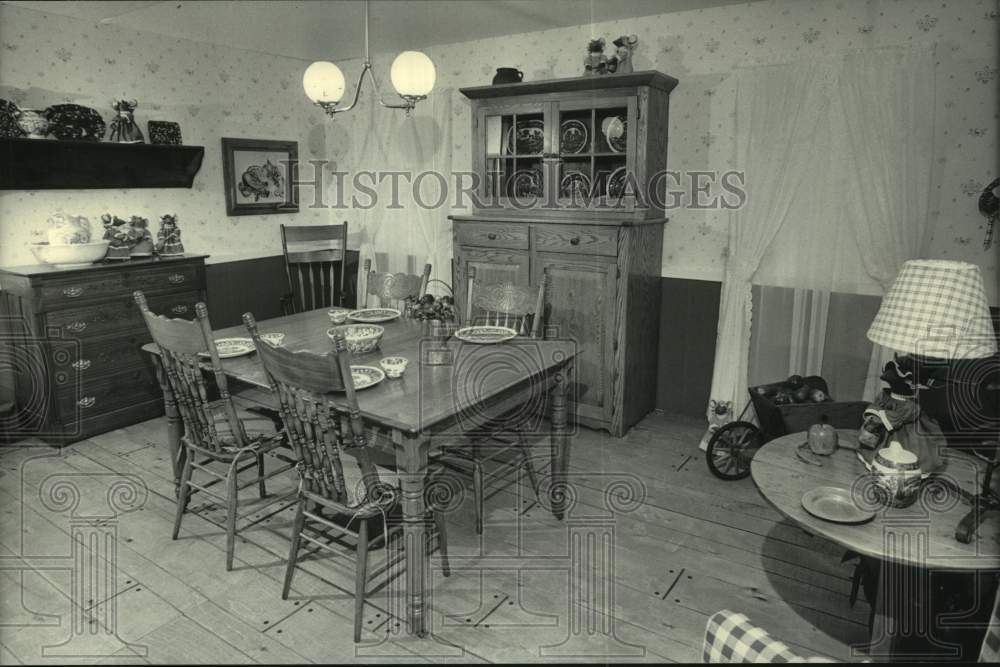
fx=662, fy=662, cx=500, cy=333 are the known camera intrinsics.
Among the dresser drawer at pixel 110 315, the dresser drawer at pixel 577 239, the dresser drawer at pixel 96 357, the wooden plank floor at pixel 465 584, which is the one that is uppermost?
the dresser drawer at pixel 577 239

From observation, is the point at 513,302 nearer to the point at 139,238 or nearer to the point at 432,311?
the point at 432,311

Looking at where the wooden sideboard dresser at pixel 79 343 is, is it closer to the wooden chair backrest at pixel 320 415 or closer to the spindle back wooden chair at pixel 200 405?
the spindle back wooden chair at pixel 200 405

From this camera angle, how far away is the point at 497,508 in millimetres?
2982

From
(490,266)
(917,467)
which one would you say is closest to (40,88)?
(490,266)

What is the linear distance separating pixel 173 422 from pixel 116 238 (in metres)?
1.65

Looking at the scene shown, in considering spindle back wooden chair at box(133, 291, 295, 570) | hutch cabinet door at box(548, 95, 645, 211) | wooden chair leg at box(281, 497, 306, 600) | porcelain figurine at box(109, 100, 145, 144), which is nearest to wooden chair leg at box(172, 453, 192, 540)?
spindle back wooden chair at box(133, 291, 295, 570)

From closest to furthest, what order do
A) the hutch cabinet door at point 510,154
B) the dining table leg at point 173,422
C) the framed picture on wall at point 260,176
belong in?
the dining table leg at point 173,422 → the hutch cabinet door at point 510,154 → the framed picture on wall at point 260,176

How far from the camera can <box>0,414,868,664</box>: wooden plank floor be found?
83.4 inches

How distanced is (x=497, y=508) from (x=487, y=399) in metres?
0.92

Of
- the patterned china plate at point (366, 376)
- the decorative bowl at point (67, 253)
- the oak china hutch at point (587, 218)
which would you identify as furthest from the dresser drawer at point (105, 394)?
the patterned china plate at point (366, 376)

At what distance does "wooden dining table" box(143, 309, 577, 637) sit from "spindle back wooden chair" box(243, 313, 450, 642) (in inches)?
3.4

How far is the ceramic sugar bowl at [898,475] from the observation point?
6.11ft

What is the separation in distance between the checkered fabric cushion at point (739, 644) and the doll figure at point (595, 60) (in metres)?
3.06

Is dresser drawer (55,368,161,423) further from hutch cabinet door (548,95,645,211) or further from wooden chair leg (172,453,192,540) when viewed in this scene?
hutch cabinet door (548,95,645,211)
